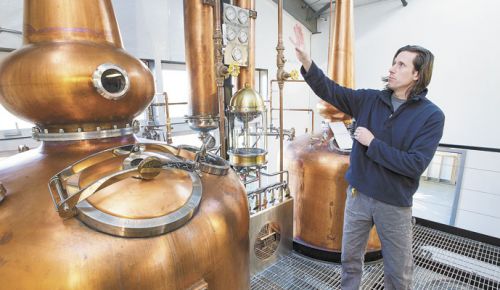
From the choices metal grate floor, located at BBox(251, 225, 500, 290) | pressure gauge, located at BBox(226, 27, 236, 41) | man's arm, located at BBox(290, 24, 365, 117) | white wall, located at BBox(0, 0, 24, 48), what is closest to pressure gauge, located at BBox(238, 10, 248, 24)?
pressure gauge, located at BBox(226, 27, 236, 41)

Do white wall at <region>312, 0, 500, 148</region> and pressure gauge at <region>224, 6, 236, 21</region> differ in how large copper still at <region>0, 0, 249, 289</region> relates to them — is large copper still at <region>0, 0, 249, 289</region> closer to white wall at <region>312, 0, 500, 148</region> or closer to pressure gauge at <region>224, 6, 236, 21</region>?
pressure gauge at <region>224, 6, 236, 21</region>

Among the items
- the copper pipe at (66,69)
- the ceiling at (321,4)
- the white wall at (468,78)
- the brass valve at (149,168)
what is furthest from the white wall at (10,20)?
the white wall at (468,78)

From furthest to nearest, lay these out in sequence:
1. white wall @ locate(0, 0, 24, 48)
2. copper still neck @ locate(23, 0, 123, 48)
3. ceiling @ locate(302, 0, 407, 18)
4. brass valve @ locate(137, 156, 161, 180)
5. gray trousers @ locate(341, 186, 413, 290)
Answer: ceiling @ locate(302, 0, 407, 18), white wall @ locate(0, 0, 24, 48), gray trousers @ locate(341, 186, 413, 290), copper still neck @ locate(23, 0, 123, 48), brass valve @ locate(137, 156, 161, 180)

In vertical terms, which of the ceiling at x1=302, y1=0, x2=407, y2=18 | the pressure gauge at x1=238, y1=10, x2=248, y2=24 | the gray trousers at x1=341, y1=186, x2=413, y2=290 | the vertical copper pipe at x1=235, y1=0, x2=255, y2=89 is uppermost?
the ceiling at x1=302, y1=0, x2=407, y2=18

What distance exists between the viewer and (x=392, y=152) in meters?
1.51

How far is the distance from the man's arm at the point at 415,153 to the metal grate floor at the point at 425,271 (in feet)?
4.40

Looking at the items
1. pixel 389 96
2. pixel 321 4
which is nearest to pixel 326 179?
pixel 389 96

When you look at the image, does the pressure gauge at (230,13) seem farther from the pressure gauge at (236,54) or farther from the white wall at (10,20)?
the white wall at (10,20)

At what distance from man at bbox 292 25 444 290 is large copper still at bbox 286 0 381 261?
0.70 meters

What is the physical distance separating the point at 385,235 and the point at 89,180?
168 centimetres

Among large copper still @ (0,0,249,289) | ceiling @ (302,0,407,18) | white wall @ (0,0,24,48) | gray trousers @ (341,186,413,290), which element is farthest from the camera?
ceiling @ (302,0,407,18)

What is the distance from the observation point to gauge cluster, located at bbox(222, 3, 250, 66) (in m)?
2.13

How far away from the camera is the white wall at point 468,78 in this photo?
5.38 metres

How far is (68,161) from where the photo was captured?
108 cm
